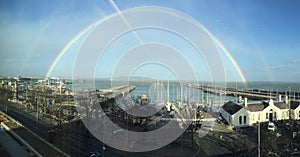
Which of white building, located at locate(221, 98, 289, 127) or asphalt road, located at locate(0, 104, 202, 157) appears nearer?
asphalt road, located at locate(0, 104, 202, 157)

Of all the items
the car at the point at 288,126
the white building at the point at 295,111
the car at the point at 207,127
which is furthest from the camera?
the car at the point at 207,127

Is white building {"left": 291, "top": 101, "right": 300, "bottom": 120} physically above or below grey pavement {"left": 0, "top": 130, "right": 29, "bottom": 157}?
above

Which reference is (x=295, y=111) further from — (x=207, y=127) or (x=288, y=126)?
(x=207, y=127)

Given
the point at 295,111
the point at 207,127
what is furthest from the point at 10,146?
the point at 295,111

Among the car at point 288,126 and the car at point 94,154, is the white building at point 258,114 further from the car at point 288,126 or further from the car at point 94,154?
the car at point 94,154

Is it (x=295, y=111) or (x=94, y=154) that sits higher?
(x=295, y=111)

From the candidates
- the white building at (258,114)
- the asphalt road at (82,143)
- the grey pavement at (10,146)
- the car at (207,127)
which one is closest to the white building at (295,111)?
the white building at (258,114)

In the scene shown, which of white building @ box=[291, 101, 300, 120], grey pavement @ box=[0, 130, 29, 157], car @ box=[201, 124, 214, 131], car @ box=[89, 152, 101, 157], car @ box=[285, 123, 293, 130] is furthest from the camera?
car @ box=[201, 124, 214, 131]

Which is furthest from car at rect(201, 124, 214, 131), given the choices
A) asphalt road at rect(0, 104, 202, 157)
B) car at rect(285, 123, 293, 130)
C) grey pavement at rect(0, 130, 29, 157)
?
grey pavement at rect(0, 130, 29, 157)

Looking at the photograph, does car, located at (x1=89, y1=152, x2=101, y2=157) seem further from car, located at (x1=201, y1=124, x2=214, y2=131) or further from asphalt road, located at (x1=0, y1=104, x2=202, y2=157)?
car, located at (x1=201, y1=124, x2=214, y2=131)

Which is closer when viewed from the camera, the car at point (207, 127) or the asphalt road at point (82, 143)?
the asphalt road at point (82, 143)

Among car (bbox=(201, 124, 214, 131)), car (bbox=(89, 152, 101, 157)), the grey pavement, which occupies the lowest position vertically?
car (bbox=(89, 152, 101, 157))
